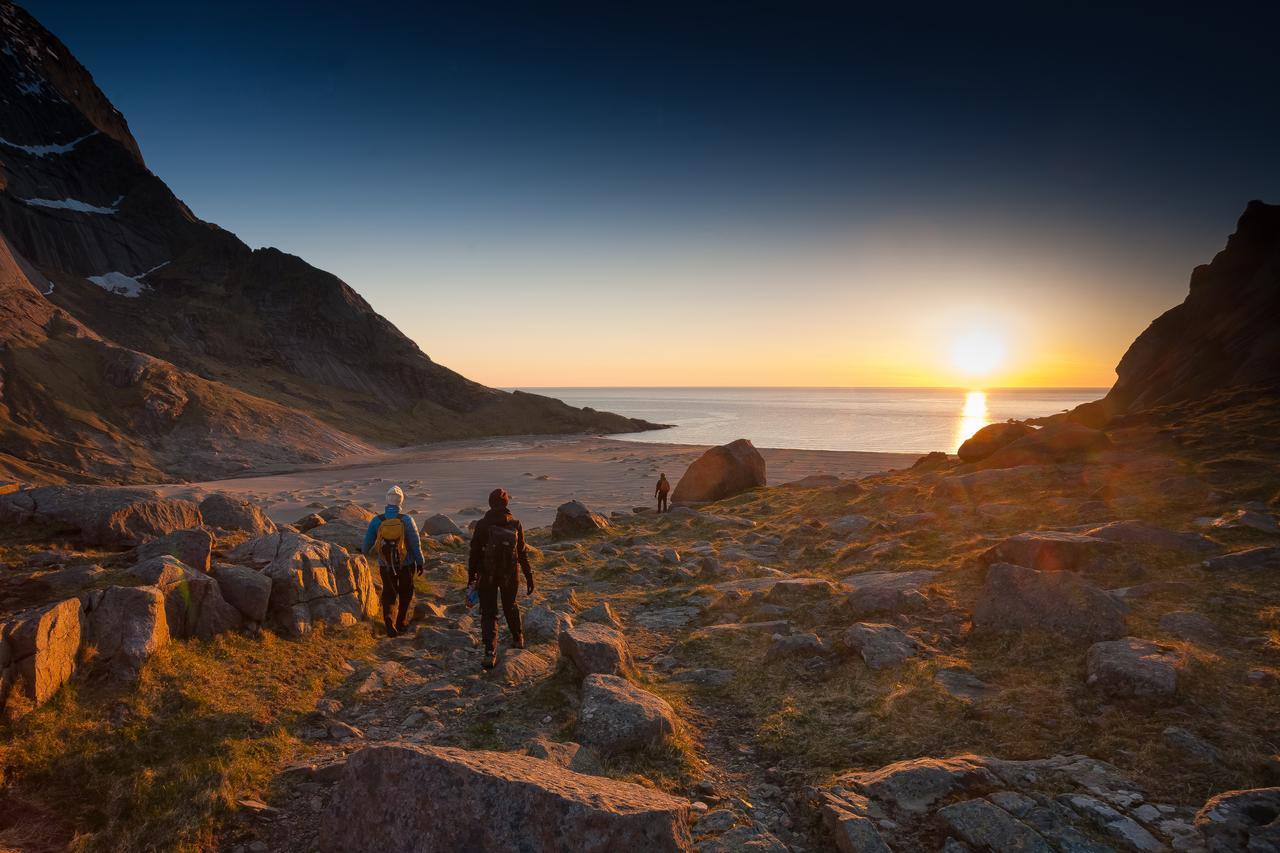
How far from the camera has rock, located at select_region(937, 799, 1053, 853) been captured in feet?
16.6

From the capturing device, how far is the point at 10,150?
355 feet

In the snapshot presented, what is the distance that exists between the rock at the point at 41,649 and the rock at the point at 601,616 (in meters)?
8.12

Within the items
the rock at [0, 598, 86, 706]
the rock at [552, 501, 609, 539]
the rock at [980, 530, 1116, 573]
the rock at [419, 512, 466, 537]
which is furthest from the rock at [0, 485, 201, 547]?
the rock at [980, 530, 1116, 573]

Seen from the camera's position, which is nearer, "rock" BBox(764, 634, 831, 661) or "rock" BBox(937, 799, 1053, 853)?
"rock" BBox(937, 799, 1053, 853)

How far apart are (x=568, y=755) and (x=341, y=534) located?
1165cm

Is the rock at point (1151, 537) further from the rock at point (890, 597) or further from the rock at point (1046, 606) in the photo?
the rock at point (1046, 606)

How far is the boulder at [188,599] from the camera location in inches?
344

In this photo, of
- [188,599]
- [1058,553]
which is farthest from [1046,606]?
[188,599]

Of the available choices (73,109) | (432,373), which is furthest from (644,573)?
(73,109)

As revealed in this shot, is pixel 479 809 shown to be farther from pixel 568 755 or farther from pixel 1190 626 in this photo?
pixel 1190 626

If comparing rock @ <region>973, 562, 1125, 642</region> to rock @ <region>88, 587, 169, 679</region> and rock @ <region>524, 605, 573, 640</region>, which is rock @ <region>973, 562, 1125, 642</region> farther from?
rock @ <region>88, 587, 169, 679</region>

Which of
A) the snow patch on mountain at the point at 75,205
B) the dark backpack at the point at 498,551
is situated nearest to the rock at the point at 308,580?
the dark backpack at the point at 498,551

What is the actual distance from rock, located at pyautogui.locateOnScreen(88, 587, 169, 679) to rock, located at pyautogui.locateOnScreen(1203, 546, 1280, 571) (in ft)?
57.4

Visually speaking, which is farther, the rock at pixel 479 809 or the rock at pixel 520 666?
the rock at pixel 520 666
